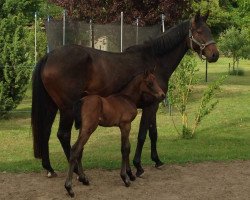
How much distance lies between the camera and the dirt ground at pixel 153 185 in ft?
21.2

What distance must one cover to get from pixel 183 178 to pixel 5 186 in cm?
257

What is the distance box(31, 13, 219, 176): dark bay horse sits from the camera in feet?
23.6

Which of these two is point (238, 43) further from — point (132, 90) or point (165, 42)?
point (132, 90)

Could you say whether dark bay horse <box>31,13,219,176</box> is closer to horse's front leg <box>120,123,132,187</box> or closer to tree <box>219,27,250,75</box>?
horse's front leg <box>120,123,132,187</box>

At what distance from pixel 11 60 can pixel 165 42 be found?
23.9ft

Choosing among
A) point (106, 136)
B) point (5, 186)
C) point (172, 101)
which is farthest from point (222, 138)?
point (5, 186)

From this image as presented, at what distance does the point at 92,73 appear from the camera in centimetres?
736

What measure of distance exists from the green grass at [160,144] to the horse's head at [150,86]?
1.70m

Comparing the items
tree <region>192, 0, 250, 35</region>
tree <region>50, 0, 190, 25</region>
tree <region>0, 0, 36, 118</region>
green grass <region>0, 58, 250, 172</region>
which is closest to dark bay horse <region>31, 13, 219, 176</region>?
green grass <region>0, 58, 250, 172</region>

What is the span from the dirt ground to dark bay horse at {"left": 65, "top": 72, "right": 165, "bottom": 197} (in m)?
0.25

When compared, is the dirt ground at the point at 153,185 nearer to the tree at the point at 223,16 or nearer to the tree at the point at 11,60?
the tree at the point at 11,60

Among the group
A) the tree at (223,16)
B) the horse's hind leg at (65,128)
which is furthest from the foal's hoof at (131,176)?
the tree at (223,16)

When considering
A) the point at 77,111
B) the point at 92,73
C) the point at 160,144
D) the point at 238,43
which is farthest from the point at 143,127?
the point at 238,43

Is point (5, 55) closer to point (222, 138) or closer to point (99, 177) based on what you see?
point (222, 138)
